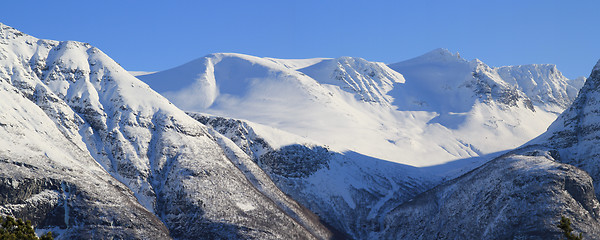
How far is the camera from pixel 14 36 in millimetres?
199375

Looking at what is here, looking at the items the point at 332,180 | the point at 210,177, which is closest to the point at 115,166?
the point at 210,177

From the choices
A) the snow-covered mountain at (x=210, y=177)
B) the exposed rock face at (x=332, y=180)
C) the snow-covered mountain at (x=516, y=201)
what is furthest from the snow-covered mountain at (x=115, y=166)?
the snow-covered mountain at (x=516, y=201)

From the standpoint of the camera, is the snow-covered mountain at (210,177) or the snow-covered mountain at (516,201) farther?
the snow-covered mountain at (516,201)

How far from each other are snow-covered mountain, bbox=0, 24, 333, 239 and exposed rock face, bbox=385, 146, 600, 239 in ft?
76.8

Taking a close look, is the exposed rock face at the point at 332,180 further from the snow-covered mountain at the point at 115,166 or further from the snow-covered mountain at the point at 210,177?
the snow-covered mountain at the point at 115,166

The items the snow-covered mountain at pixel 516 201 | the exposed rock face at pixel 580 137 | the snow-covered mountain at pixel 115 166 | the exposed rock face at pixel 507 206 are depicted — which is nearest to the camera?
the snow-covered mountain at pixel 115 166

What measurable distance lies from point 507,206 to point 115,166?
8784 centimetres

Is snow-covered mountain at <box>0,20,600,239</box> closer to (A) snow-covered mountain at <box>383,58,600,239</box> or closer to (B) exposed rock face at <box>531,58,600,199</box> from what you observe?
(A) snow-covered mountain at <box>383,58,600,239</box>

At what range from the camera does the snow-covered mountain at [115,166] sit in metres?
132

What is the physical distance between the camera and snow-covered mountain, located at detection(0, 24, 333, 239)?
434ft

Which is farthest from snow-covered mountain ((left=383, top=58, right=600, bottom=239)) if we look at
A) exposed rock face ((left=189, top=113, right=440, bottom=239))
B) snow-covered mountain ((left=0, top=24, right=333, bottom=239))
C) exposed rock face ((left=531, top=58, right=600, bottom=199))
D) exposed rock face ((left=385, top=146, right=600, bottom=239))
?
snow-covered mountain ((left=0, top=24, right=333, bottom=239))

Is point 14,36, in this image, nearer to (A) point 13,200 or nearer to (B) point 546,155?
(A) point 13,200

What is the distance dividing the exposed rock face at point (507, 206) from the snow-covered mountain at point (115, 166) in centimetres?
2340

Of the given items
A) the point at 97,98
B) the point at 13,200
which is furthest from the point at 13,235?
the point at 97,98
